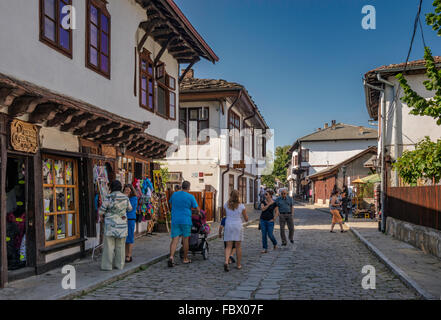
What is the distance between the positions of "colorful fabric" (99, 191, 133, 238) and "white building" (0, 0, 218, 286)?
111cm

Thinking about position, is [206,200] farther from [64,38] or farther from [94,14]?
A: [64,38]

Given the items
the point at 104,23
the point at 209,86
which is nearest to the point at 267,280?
the point at 104,23

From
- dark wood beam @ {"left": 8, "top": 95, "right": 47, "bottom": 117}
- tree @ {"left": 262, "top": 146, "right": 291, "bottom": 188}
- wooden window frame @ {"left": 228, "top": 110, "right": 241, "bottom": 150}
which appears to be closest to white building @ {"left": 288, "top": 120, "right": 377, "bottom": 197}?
tree @ {"left": 262, "top": 146, "right": 291, "bottom": 188}

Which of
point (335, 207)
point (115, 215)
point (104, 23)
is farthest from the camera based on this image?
point (335, 207)

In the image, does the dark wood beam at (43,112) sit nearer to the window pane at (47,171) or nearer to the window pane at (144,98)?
the window pane at (47,171)

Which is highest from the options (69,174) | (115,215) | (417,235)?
(69,174)

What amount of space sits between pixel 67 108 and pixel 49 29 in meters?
1.46

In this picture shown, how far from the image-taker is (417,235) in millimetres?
12602

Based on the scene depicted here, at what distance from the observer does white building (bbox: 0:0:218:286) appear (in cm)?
734

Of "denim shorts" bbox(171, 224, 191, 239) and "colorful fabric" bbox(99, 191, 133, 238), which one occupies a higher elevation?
"colorful fabric" bbox(99, 191, 133, 238)

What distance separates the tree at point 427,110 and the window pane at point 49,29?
652 centimetres

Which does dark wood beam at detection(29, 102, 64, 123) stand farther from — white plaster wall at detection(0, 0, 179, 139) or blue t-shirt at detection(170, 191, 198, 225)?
blue t-shirt at detection(170, 191, 198, 225)
